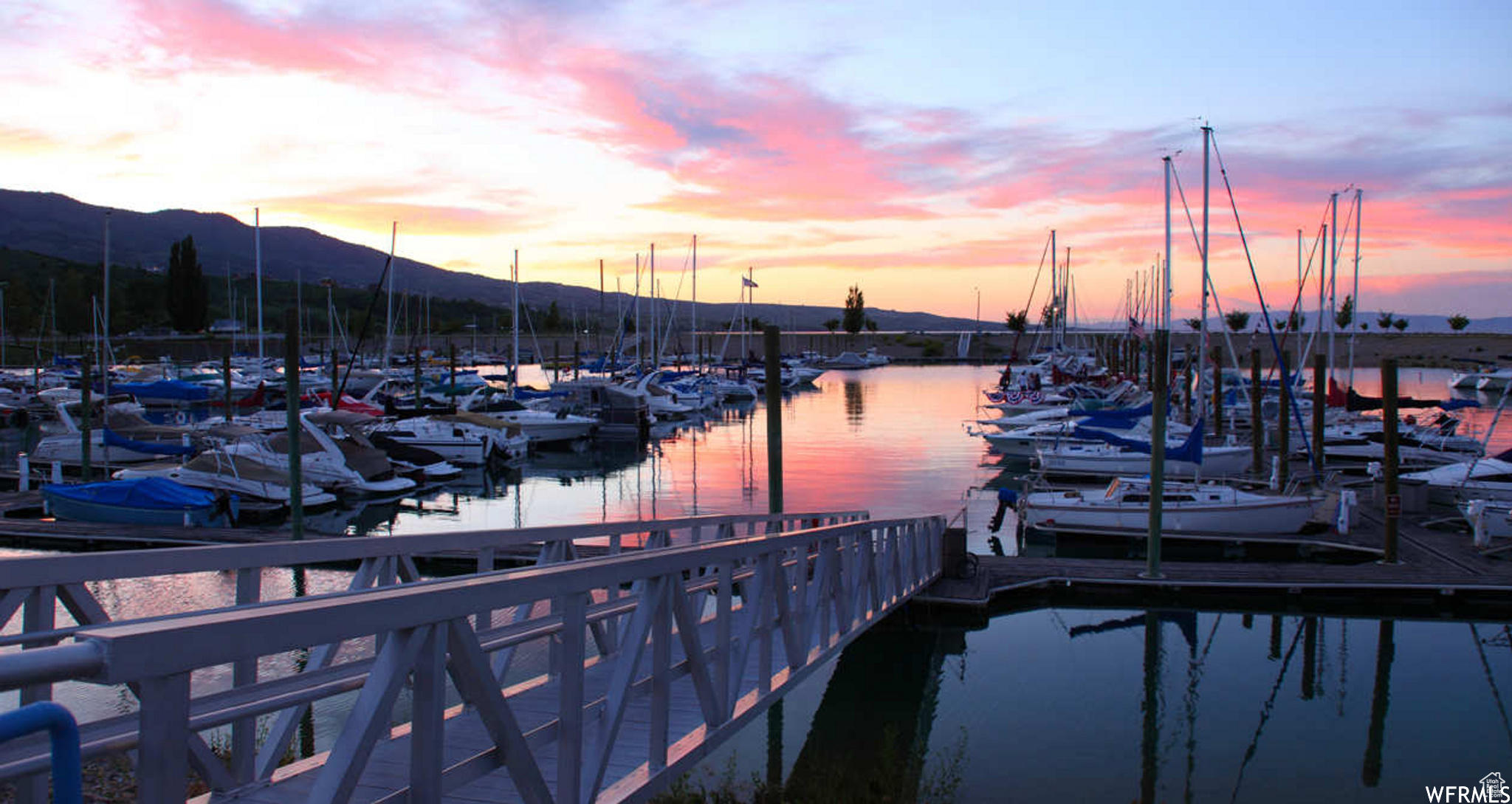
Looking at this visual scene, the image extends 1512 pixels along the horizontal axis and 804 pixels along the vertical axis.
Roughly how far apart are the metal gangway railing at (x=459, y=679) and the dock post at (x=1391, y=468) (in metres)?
14.3

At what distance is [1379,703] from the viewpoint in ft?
48.1

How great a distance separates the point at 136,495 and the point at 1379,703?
79.3 feet

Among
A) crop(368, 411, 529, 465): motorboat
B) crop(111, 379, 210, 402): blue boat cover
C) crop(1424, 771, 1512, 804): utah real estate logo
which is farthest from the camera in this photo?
crop(111, 379, 210, 402): blue boat cover

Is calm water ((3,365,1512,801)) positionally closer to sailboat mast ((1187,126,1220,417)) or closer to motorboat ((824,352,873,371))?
sailboat mast ((1187,126,1220,417))

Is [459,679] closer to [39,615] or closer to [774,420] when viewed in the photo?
[39,615]

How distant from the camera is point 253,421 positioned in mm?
39656

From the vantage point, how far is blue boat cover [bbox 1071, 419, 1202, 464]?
25703 millimetres

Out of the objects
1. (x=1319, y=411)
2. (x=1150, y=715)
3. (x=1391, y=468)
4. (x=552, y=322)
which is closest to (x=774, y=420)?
(x=1150, y=715)

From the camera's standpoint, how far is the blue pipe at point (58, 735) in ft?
7.56

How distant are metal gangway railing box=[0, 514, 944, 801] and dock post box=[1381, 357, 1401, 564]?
14.3m

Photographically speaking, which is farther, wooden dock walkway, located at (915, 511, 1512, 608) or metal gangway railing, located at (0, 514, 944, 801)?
wooden dock walkway, located at (915, 511, 1512, 608)

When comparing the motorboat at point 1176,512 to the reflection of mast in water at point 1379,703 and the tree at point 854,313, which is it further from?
the tree at point 854,313

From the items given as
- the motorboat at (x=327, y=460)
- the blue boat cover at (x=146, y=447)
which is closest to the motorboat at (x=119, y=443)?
the blue boat cover at (x=146, y=447)

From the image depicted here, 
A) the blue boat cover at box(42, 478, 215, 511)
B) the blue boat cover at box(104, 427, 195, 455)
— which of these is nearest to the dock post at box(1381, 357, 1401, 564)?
the blue boat cover at box(42, 478, 215, 511)
